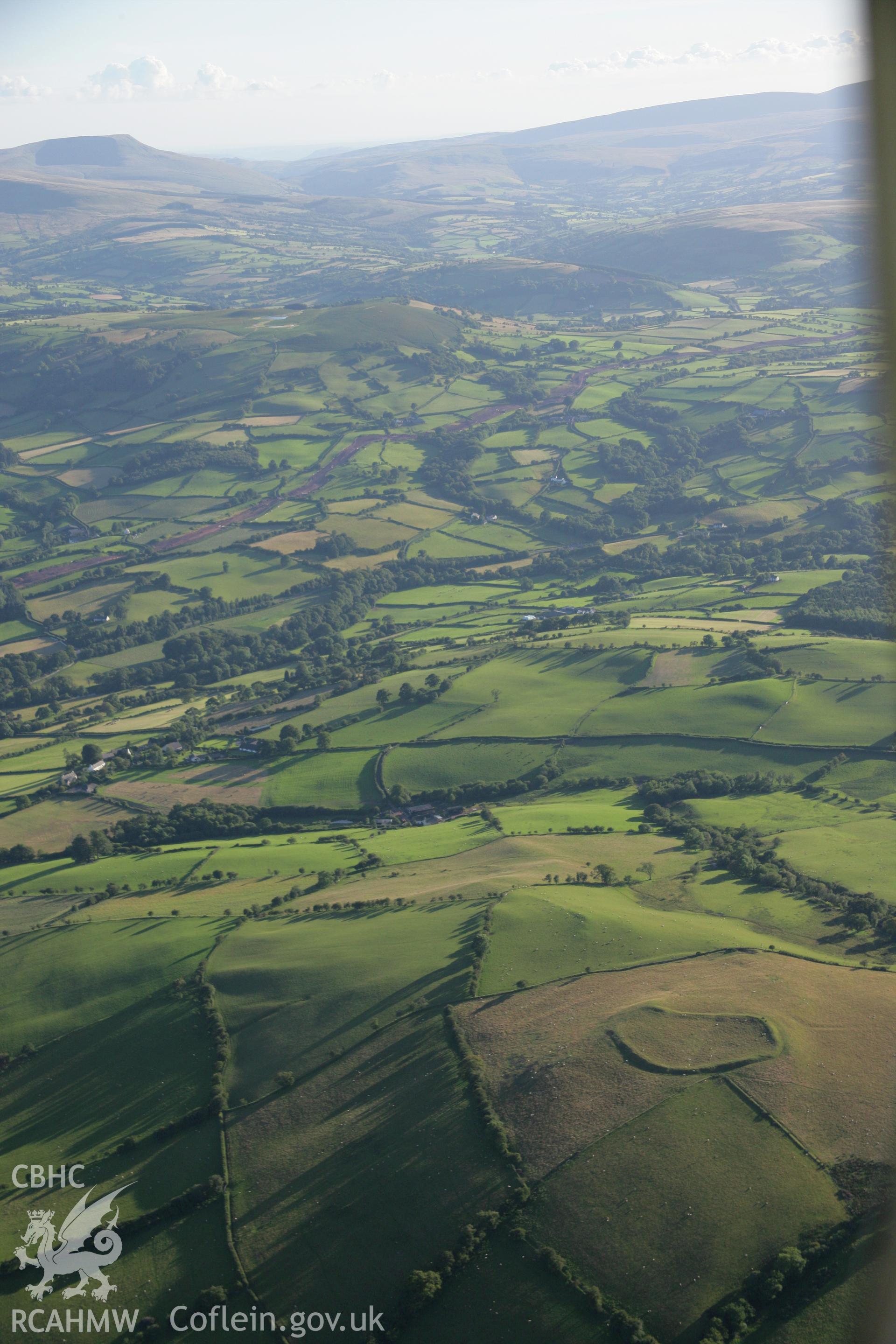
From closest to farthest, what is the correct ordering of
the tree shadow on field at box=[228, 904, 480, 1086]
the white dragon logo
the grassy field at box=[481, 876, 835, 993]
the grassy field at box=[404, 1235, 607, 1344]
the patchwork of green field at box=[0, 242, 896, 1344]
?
1. the grassy field at box=[404, 1235, 607, 1344]
2. the patchwork of green field at box=[0, 242, 896, 1344]
3. the white dragon logo
4. the tree shadow on field at box=[228, 904, 480, 1086]
5. the grassy field at box=[481, 876, 835, 993]

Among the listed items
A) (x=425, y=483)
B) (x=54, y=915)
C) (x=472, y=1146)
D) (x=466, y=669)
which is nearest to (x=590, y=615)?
(x=466, y=669)

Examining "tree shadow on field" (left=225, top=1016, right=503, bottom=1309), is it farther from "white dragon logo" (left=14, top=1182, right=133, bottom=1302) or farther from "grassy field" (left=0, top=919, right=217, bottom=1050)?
"grassy field" (left=0, top=919, right=217, bottom=1050)

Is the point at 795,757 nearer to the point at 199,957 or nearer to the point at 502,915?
the point at 502,915

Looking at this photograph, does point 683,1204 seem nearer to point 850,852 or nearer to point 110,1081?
point 110,1081

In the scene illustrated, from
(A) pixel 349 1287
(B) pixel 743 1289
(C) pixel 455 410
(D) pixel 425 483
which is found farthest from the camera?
(C) pixel 455 410

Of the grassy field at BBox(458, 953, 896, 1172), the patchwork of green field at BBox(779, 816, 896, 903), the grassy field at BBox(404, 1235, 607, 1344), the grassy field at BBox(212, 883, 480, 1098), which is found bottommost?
the patchwork of green field at BBox(779, 816, 896, 903)

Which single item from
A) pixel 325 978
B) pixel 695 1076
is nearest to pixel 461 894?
pixel 325 978

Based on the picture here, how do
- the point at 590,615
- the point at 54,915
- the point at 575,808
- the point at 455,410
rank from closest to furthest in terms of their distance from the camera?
the point at 54,915 < the point at 575,808 < the point at 590,615 < the point at 455,410

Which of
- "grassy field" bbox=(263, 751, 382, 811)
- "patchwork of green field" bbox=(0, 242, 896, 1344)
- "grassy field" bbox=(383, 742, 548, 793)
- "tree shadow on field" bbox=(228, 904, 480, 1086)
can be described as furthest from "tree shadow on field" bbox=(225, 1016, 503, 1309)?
"grassy field" bbox=(383, 742, 548, 793)

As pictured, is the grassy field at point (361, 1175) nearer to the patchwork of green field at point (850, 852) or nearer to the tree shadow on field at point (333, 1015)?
the tree shadow on field at point (333, 1015)
